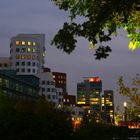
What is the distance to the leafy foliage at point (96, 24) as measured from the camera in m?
13.7

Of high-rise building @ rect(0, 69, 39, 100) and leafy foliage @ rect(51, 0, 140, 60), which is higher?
high-rise building @ rect(0, 69, 39, 100)

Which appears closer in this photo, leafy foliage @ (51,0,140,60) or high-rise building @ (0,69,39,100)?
leafy foliage @ (51,0,140,60)

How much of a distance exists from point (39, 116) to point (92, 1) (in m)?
31.2

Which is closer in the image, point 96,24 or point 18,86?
point 96,24

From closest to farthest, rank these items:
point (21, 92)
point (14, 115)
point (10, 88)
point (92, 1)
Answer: point (92, 1)
point (14, 115)
point (10, 88)
point (21, 92)

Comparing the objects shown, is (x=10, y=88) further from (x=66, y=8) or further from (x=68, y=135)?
(x=66, y=8)

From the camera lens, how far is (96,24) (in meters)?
13.9

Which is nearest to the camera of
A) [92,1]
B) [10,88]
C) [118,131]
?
[92,1]

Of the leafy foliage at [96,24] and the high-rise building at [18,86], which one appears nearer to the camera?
the leafy foliage at [96,24]

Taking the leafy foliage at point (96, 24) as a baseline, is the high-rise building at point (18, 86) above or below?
above

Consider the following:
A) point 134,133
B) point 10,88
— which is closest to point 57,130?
point 134,133

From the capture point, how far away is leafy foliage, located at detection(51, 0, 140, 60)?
13.7 meters

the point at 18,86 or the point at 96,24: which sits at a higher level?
the point at 18,86

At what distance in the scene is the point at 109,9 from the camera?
44.1 ft
